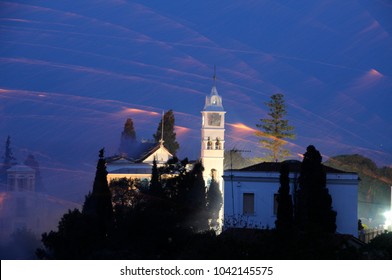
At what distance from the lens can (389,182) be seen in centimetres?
7300

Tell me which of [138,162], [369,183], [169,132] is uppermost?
[169,132]

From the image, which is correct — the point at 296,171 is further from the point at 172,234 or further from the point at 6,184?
the point at 6,184

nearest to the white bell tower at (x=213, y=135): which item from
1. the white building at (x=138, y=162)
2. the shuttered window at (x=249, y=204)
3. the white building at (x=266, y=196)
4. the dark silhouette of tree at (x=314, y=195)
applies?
the white building at (x=138, y=162)

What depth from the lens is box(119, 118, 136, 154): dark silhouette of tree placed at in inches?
2874

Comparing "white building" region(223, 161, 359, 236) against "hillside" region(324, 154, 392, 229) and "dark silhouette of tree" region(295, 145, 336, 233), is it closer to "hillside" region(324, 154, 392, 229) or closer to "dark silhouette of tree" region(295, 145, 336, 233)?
"dark silhouette of tree" region(295, 145, 336, 233)

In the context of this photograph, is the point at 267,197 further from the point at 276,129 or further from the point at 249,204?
the point at 276,129

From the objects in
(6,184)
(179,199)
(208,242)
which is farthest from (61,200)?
(208,242)

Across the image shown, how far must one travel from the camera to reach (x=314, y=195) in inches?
1387

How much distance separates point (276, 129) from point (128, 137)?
1196 cm

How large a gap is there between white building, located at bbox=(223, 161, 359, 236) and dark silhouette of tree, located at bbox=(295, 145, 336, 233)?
994 mm

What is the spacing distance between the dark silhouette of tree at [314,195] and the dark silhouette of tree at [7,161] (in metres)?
32.5

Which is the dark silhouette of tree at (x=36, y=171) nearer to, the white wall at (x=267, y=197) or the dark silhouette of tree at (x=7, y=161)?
the dark silhouette of tree at (x=7, y=161)

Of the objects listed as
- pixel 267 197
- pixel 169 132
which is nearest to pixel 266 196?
pixel 267 197
